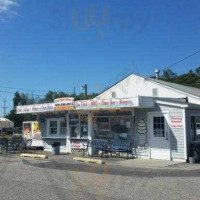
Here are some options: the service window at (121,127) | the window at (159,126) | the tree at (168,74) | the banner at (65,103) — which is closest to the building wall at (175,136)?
the window at (159,126)

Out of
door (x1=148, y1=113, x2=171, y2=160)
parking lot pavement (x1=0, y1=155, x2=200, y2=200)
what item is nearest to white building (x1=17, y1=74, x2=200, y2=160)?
door (x1=148, y1=113, x2=171, y2=160)

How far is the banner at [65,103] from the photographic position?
890 inches

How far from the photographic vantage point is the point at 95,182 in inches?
478

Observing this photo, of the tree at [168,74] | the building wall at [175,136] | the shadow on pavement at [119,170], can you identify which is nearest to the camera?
the shadow on pavement at [119,170]

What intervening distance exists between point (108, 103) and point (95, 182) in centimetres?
840

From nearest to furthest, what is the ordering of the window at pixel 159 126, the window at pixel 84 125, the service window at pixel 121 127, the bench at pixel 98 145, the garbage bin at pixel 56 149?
the window at pixel 159 126, the service window at pixel 121 127, the bench at pixel 98 145, the window at pixel 84 125, the garbage bin at pixel 56 149

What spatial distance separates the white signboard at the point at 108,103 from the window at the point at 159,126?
160cm

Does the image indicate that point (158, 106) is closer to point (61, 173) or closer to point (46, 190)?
point (61, 173)

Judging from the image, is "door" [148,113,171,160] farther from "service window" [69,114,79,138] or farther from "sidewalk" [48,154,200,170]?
"service window" [69,114,79,138]

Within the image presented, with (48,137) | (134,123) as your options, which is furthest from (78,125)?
(134,123)

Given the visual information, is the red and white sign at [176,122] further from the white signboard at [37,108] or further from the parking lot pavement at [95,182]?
the white signboard at [37,108]

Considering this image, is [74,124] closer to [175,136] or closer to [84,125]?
[84,125]

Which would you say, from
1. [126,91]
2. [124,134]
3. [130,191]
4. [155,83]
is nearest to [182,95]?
[155,83]

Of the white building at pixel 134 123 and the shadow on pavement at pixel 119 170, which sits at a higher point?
the white building at pixel 134 123
